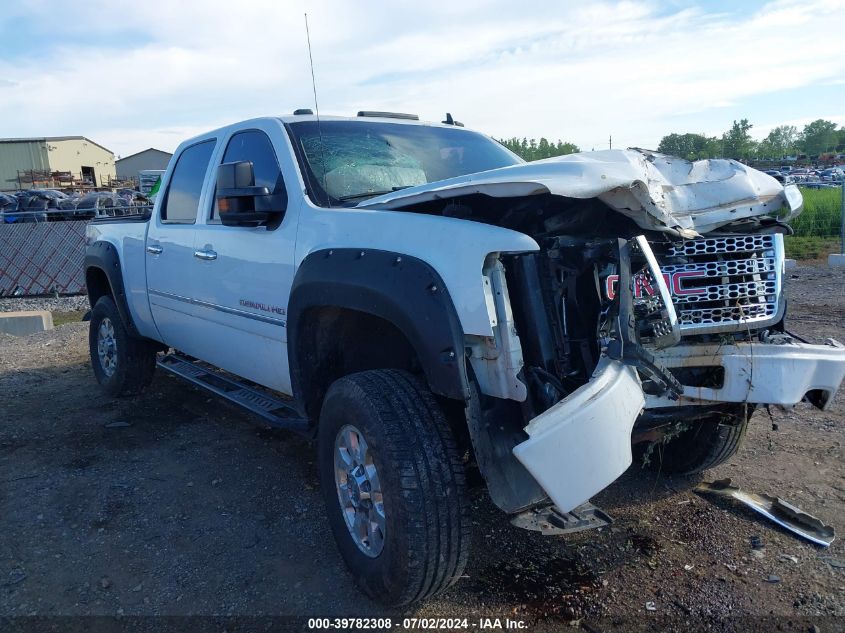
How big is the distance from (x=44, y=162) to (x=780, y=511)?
1978 inches

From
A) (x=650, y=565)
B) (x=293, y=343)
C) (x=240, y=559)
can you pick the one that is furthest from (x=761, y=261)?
(x=240, y=559)

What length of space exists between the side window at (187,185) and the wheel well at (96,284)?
5.29 feet

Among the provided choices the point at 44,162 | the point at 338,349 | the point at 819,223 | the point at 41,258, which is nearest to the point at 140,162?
the point at 44,162

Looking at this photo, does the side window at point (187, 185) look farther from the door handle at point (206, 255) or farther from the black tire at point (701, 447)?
the black tire at point (701, 447)

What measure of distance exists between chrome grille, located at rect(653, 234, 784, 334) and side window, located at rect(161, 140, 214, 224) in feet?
10.2

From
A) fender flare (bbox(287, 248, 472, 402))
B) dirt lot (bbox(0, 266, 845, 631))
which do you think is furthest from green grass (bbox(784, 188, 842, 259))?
fender flare (bbox(287, 248, 472, 402))

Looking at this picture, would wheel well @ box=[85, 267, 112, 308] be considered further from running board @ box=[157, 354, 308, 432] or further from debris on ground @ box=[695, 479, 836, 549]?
debris on ground @ box=[695, 479, 836, 549]

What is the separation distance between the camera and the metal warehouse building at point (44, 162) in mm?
42031

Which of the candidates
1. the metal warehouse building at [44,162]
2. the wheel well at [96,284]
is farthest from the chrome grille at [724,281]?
the metal warehouse building at [44,162]

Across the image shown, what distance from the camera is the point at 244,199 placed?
3.62 meters

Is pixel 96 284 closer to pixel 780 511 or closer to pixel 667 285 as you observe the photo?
pixel 667 285

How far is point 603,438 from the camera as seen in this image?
2285 millimetres

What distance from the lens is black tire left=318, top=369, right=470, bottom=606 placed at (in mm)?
2611

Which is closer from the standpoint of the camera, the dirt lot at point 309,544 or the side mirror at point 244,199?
the dirt lot at point 309,544
